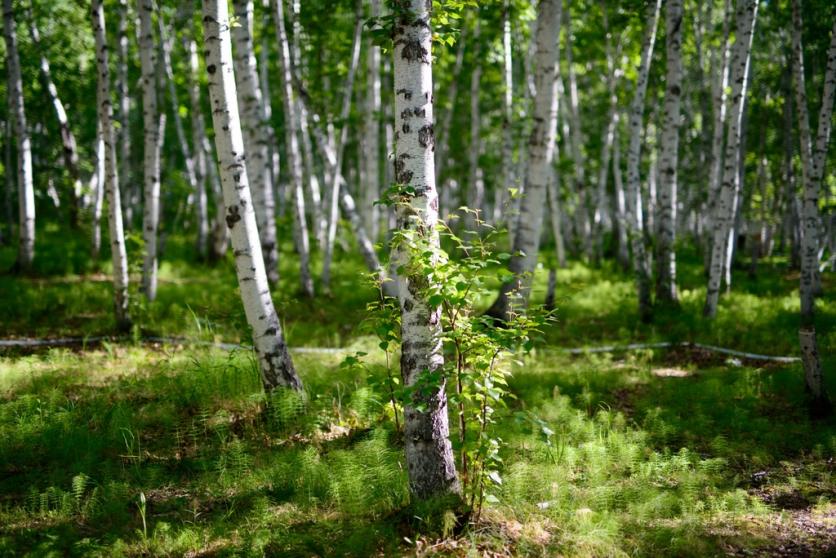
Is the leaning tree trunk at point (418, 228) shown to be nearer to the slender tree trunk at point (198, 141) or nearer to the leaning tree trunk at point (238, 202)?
the leaning tree trunk at point (238, 202)

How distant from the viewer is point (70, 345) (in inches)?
295

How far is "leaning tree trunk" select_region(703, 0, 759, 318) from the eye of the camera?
888 centimetres

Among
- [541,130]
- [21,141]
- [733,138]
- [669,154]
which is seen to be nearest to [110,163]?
[21,141]

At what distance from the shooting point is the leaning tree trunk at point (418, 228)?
11.9 feet

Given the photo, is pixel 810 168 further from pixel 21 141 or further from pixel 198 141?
pixel 21 141

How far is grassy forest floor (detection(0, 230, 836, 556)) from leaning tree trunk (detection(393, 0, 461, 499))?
407 mm

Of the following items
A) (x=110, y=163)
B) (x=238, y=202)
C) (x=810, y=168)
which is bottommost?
(x=238, y=202)

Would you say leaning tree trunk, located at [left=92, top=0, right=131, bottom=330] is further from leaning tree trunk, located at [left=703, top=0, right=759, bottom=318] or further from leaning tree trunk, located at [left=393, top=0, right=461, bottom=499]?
leaning tree trunk, located at [left=703, top=0, right=759, bottom=318]

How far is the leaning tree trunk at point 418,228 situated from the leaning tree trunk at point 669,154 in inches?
286

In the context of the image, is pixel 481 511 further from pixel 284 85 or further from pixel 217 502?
pixel 284 85

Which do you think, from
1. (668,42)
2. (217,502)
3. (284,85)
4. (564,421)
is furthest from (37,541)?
(668,42)

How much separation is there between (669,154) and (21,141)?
1166 centimetres

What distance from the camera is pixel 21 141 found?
10.3 metres

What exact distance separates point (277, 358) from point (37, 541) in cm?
234
